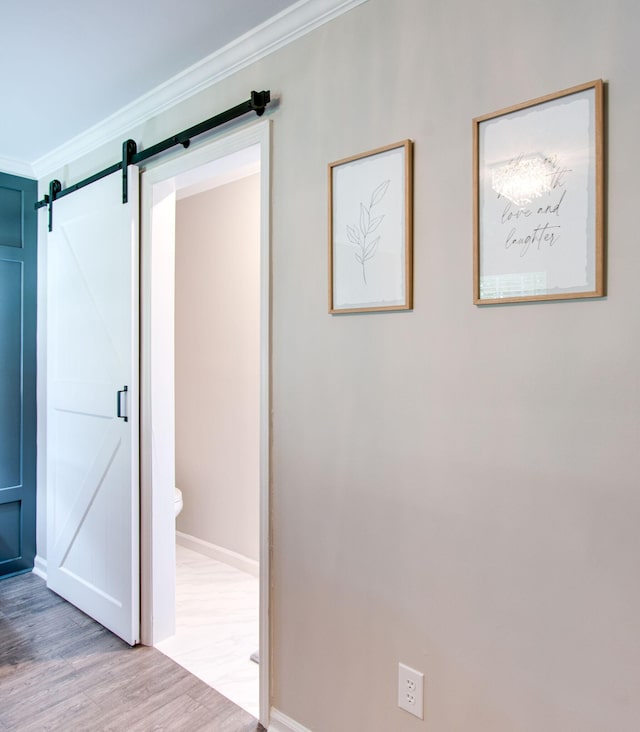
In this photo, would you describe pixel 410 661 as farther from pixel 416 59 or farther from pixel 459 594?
pixel 416 59

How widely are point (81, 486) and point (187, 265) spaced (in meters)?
1.58

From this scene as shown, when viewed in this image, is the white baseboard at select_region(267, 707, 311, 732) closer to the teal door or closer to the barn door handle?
the barn door handle

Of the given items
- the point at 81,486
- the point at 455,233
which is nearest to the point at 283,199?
the point at 455,233

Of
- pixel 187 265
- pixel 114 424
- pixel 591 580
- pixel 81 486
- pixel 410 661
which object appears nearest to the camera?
pixel 591 580

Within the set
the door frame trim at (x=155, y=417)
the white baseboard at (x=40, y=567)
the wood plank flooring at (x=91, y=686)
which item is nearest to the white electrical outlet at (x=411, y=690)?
the wood plank flooring at (x=91, y=686)

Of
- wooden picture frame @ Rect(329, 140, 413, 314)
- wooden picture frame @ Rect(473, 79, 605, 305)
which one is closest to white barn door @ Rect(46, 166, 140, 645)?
wooden picture frame @ Rect(329, 140, 413, 314)

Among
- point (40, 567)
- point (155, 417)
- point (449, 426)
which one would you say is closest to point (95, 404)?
point (155, 417)

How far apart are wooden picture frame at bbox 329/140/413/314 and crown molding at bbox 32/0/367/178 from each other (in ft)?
1.60

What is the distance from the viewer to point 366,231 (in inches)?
60.2

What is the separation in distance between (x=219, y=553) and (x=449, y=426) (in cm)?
238

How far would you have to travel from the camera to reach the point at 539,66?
120 centimetres

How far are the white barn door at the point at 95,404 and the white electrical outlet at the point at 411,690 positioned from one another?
4.60 feet

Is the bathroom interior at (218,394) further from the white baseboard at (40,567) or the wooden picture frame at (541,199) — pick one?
the wooden picture frame at (541,199)

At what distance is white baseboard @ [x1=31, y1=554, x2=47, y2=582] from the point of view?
311cm
